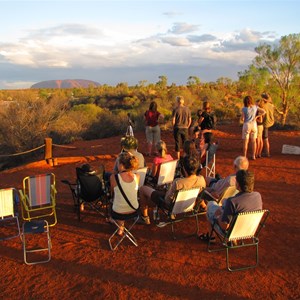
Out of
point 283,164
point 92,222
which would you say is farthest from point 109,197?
point 283,164

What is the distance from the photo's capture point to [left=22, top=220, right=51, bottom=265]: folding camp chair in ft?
14.2

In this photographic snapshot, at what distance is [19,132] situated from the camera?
1478 cm

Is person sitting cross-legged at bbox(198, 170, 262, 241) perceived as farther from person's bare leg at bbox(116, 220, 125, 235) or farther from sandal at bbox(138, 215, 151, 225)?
sandal at bbox(138, 215, 151, 225)

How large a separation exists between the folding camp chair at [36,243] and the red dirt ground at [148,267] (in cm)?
11

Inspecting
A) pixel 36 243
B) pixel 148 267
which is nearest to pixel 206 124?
pixel 148 267

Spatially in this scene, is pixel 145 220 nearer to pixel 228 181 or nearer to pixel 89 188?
pixel 89 188

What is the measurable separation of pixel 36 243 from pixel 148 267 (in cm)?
178

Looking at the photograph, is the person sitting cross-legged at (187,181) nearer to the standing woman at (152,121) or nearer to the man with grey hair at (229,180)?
the man with grey hair at (229,180)

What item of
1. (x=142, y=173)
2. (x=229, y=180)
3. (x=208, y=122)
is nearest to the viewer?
(x=229, y=180)

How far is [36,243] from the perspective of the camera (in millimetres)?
4938

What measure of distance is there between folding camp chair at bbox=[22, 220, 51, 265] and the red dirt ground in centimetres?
11

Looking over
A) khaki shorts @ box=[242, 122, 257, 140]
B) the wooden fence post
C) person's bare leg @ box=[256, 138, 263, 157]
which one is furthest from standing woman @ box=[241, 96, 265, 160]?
the wooden fence post

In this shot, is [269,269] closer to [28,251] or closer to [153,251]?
[153,251]

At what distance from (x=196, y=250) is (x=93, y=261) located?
1.37 meters
